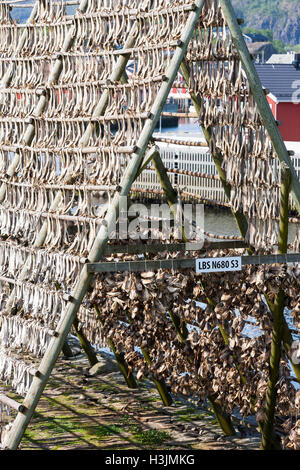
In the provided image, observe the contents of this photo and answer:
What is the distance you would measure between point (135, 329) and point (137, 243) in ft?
3.89

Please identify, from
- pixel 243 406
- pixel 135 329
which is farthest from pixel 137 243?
pixel 243 406

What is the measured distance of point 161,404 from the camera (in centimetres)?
1260

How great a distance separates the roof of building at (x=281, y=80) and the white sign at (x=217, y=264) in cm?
3051

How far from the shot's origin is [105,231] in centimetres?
838

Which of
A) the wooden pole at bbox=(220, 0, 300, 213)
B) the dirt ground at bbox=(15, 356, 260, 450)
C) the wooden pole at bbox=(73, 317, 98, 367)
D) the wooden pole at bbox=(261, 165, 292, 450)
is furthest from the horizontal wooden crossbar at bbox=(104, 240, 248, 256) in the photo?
the wooden pole at bbox=(73, 317, 98, 367)

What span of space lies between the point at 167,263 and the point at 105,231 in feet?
2.73

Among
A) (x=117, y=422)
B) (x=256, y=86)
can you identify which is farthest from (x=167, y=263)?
(x=117, y=422)

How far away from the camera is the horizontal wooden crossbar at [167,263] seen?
8.47 m

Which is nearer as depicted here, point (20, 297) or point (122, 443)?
point (20, 297)

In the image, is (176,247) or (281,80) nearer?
(176,247)

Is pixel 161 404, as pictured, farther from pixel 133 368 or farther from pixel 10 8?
pixel 10 8

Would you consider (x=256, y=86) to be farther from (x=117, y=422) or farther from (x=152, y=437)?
(x=117, y=422)

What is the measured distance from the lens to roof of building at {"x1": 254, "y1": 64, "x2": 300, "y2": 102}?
39.2 meters

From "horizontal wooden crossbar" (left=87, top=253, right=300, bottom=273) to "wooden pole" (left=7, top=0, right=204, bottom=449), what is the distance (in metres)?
0.10
